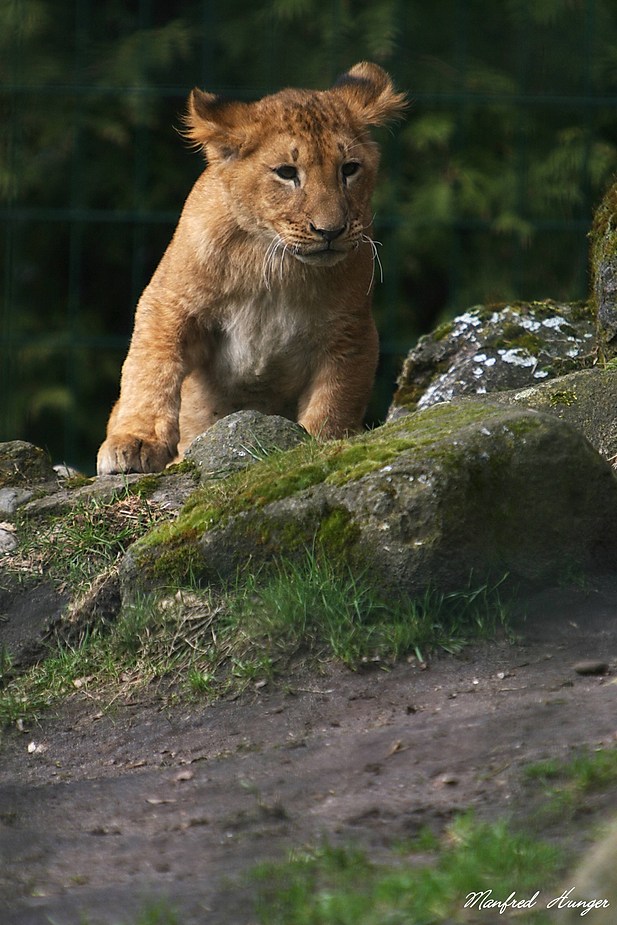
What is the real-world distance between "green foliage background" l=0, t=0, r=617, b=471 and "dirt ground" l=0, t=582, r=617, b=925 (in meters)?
3.65

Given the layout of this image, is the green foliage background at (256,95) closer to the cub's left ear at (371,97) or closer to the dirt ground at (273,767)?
the cub's left ear at (371,97)

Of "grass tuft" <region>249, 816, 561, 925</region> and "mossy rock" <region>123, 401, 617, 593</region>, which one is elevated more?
"mossy rock" <region>123, 401, 617, 593</region>

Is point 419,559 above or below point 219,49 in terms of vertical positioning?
below

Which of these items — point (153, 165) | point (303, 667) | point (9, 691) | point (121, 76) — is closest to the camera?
point (303, 667)

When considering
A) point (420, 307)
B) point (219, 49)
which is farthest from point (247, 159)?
point (420, 307)

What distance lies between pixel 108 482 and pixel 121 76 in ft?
11.7

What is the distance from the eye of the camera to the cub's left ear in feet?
16.6

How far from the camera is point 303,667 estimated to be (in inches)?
126

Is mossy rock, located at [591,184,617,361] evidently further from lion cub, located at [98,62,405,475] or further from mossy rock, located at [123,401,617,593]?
mossy rock, located at [123,401,617,593]

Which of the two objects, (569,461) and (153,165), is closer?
(569,461)

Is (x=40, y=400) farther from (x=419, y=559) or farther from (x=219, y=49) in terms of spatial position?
(x=419, y=559)

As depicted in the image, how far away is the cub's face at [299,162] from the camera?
182 inches

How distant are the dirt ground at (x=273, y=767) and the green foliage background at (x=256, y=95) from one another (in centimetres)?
365
